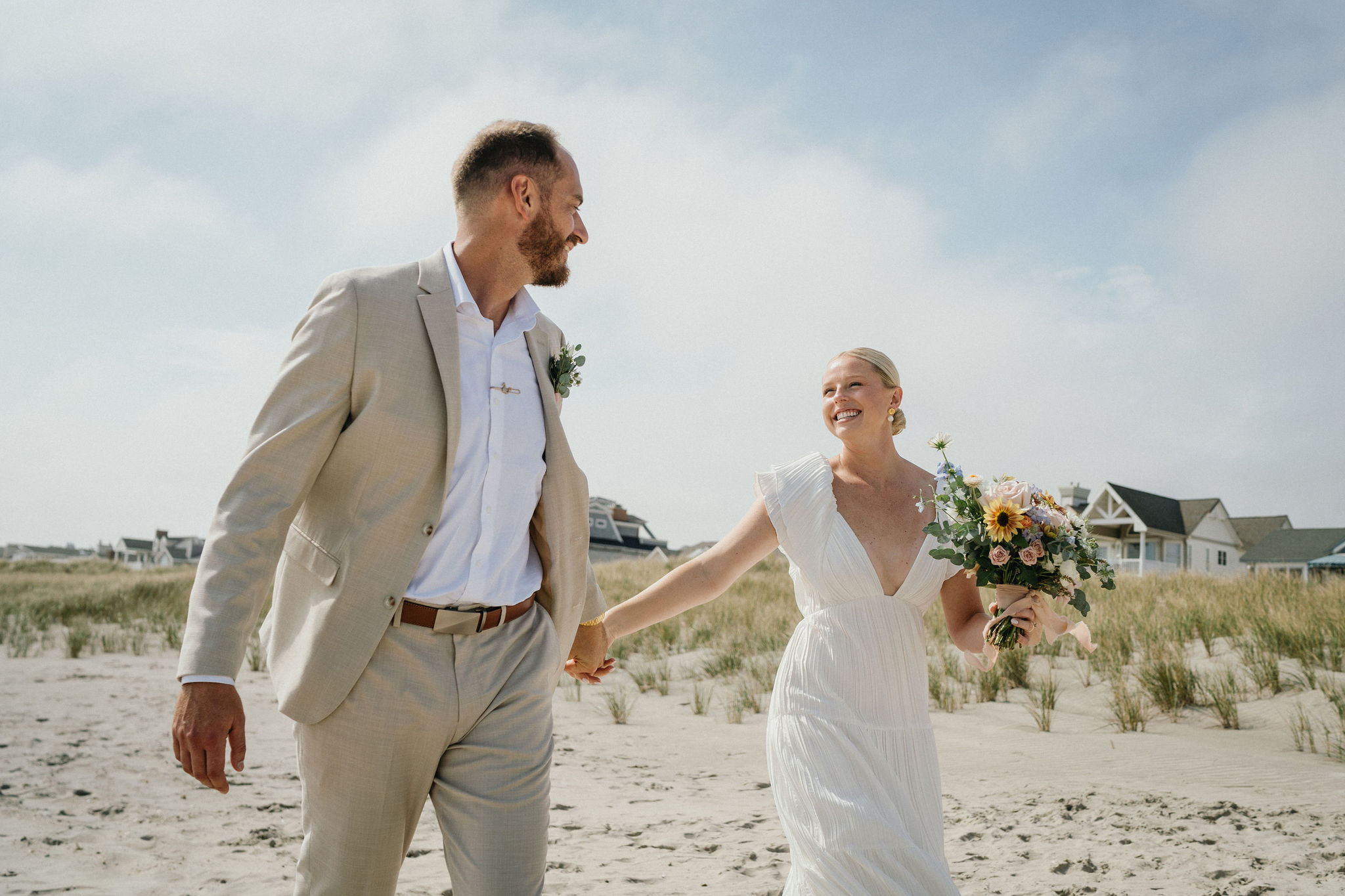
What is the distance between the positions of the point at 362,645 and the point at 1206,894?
4.63 meters

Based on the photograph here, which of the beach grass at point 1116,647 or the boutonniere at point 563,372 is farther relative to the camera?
the beach grass at point 1116,647

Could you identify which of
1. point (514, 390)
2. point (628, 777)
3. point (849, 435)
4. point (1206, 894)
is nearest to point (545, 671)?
point (514, 390)

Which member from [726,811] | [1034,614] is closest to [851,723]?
[1034,614]

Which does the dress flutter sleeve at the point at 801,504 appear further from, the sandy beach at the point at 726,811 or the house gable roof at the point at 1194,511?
the house gable roof at the point at 1194,511

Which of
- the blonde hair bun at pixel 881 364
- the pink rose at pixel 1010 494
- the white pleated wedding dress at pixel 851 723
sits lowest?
the white pleated wedding dress at pixel 851 723

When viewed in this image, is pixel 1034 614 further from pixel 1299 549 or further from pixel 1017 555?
pixel 1299 549

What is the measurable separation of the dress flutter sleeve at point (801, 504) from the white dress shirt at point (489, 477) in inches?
65.5

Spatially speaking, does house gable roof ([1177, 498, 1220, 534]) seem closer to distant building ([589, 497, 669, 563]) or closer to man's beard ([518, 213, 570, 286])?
distant building ([589, 497, 669, 563])

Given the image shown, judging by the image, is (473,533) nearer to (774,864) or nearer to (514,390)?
(514,390)

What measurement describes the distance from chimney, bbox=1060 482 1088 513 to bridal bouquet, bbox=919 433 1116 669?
4049 centimetres

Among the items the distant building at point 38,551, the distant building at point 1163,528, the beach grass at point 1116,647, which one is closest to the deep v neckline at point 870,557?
the beach grass at point 1116,647

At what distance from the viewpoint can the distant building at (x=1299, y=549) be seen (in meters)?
41.6

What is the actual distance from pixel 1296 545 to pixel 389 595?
5199 centimetres

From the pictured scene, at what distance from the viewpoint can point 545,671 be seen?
2.94 meters
